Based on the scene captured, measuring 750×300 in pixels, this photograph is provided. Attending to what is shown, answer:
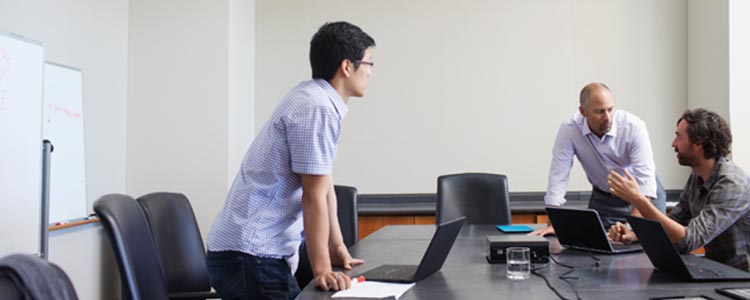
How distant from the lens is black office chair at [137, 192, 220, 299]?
114 inches

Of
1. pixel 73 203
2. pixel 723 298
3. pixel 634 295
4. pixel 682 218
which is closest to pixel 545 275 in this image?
pixel 634 295

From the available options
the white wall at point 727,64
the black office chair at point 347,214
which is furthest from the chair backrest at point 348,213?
the white wall at point 727,64

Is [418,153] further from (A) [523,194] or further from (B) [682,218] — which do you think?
(B) [682,218]

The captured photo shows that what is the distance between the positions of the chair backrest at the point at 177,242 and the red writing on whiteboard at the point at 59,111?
2.94 feet

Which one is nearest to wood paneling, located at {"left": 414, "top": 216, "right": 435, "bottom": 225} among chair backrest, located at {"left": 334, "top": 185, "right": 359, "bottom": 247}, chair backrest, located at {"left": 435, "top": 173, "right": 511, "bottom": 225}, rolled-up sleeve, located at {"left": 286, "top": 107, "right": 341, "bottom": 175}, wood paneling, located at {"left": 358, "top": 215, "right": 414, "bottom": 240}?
wood paneling, located at {"left": 358, "top": 215, "right": 414, "bottom": 240}

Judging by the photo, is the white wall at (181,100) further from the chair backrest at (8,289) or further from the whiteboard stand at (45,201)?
the chair backrest at (8,289)

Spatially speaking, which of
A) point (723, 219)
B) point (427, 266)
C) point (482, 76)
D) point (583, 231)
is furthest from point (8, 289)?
point (482, 76)

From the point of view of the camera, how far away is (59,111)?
3.48 metres

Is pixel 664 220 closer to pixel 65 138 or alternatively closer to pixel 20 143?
pixel 20 143

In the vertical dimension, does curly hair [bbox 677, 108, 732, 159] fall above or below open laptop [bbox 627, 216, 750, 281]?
above

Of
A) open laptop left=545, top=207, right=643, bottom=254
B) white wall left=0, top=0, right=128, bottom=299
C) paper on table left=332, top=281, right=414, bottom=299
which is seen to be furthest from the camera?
white wall left=0, top=0, right=128, bottom=299

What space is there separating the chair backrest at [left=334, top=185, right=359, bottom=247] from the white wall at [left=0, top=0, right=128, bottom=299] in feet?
4.96

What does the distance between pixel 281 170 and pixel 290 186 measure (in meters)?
0.06

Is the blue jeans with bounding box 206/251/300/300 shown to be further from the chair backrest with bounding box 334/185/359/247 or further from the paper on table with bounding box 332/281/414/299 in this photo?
the chair backrest with bounding box 334/185/359/247
